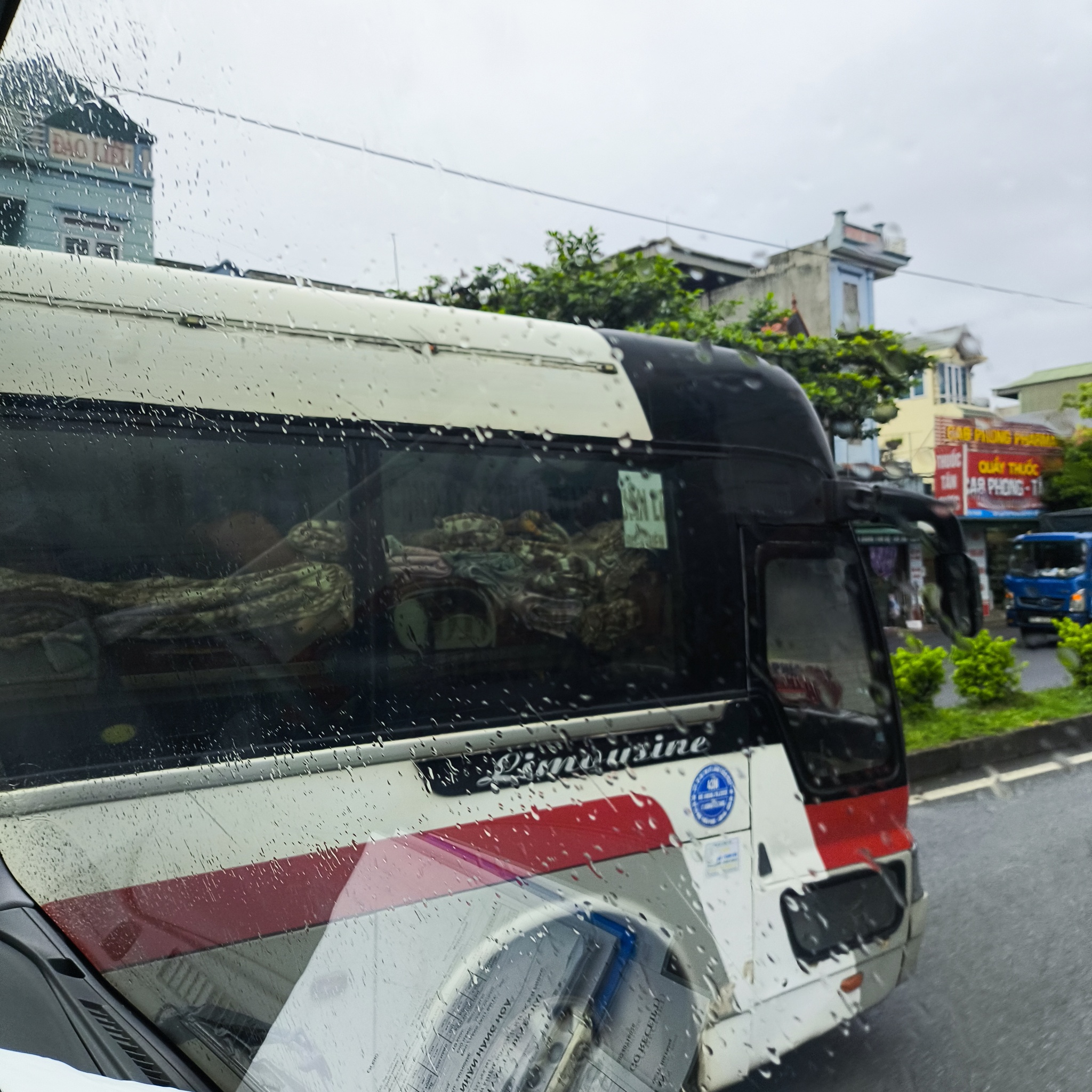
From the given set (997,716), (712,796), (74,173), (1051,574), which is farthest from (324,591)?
(997,716)

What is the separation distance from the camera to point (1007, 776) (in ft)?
15.4

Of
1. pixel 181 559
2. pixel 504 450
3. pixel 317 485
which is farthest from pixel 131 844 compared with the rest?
pixel 504 450

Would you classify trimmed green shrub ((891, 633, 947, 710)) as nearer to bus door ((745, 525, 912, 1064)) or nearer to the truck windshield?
bus door ((745, 525, 912, 1064))

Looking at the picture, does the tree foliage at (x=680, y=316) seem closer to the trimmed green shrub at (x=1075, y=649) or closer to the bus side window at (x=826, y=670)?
the bus side window at (x=826, y=670)

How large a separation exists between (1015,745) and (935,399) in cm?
374

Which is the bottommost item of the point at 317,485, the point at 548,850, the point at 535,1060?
the point at 535,1060

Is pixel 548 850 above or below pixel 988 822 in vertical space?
above

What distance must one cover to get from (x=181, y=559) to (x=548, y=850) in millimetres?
804

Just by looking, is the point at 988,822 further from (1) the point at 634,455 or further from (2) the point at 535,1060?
(2) the point at 535,1060

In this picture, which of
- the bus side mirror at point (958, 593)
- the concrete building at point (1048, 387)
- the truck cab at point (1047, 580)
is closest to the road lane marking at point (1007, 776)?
the truck cab at point (1047, 580)

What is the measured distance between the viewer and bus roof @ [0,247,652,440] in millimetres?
1507

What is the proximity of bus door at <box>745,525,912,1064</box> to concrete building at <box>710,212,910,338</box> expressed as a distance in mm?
551

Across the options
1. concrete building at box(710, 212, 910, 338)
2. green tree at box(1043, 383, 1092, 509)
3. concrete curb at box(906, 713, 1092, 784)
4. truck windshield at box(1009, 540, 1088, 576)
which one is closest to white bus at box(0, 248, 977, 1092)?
truck windshield at box(1009, 540, 1088, 576)

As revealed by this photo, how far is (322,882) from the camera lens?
4.70 ft
